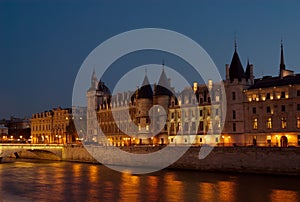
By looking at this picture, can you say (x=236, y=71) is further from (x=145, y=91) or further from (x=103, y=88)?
(x=103, y=88)

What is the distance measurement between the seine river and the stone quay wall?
201 centimetres

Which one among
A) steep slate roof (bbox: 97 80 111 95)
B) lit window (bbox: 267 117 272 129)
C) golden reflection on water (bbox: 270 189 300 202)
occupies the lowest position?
golden reflection on water (bbox: 270 189 300 202)

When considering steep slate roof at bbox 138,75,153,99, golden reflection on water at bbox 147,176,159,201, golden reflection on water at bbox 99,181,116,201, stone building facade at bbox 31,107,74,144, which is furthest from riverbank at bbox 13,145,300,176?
stone building facade at bbox 31,107,74,144

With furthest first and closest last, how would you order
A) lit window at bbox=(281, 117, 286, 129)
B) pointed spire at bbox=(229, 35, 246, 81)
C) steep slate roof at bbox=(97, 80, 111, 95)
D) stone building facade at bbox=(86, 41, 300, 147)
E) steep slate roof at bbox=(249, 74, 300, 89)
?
steep slate roof at bbox=(97, 80, 111, 95)
pointed spire at bbox=(229, 35, 246, 81)
stone building facade at bbox=(86, 41, 300, 147)
lit window at bbox=(281, 117, 286, 129)
steep slate roof at bbox=(249, 74, 300, 89)

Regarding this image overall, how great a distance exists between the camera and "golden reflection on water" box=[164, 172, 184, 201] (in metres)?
41.5

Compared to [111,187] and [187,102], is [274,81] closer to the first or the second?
[187,102]

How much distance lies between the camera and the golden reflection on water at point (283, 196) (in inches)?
1551

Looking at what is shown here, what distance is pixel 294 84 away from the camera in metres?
66.3

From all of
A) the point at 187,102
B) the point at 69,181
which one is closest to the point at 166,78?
the point at 187,102

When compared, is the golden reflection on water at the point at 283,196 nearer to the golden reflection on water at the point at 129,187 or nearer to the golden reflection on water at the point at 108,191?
the golden reflection on water at the point at 129,187

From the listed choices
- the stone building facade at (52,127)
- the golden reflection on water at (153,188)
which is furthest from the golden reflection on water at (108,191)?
the stone building facade at (52,127)

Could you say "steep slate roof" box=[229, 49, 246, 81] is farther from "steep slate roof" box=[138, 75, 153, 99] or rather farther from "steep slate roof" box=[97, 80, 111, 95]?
"steep slate roof" box=[97, 80, 111, 95]

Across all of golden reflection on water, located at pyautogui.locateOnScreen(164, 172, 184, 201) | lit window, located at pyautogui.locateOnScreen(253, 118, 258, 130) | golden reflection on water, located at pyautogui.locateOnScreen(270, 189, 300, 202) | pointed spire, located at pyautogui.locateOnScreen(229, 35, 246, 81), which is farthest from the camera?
pointed spire, located at pyautogui.locateOnScreen(229, 35, 246, 81)

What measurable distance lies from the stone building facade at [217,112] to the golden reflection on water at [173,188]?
64.3 ft
